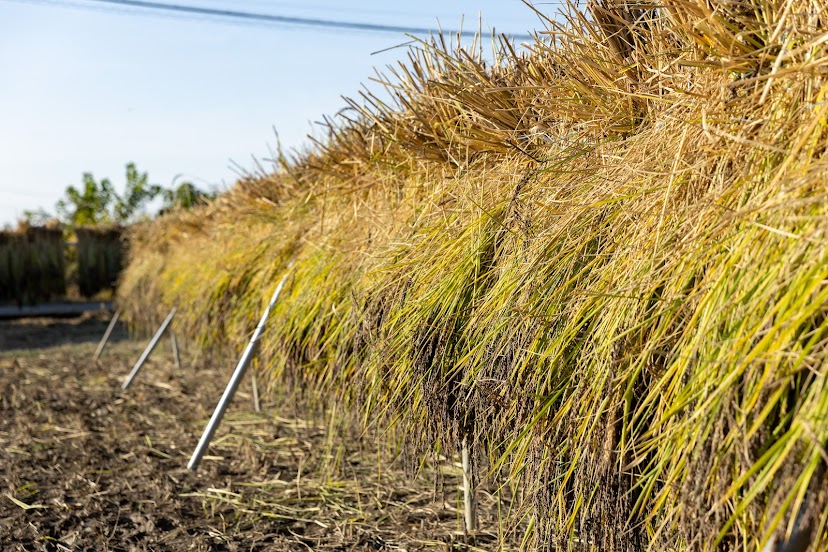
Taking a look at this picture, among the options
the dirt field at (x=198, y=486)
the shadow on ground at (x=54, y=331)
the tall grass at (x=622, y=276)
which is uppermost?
the tall grass at (x=622, y=276)

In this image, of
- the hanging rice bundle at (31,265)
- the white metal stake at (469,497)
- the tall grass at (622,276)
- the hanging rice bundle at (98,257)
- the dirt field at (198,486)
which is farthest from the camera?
the hanging rice bundle at (98,257)

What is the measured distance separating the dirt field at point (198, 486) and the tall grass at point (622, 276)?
1.69ft

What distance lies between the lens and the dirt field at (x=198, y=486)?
9.82ft

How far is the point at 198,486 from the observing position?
12.5 ft

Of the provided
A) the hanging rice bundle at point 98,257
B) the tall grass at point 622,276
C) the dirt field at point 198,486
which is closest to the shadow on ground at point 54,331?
the hanging rice bundle at point 98,257

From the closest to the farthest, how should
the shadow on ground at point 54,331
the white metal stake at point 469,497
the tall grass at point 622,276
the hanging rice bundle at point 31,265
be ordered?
the tall grass at point 622,276 → the white metal stake at point 469,497 → the shadow on ground at point 54,331 → the hanging rice bundle at point 31,265

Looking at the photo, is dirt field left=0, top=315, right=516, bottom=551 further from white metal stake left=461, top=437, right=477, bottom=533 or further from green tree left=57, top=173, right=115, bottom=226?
green tree left=57, top=173, right=115, bottom=226

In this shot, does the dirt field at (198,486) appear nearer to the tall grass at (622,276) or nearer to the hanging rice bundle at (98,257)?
the tall grass at (622,276)

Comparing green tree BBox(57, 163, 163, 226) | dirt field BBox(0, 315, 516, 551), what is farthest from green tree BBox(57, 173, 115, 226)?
dirt field BBox(0, 315, 516, 551)

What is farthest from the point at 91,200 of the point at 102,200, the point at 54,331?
the point at 54,331

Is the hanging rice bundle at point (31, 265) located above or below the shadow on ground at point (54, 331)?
above

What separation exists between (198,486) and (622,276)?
2886 mm

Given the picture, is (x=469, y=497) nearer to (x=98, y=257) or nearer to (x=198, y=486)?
(x=198, y=486)

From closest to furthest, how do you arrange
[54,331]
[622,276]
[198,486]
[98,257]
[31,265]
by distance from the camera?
[622,276] → [198,486] → [54,331] → [31,265] → [98,257]
